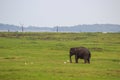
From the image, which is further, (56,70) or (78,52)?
(78,52)

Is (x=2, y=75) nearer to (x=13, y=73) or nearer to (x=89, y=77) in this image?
(x=13, y=73)

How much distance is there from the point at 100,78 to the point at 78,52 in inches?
652

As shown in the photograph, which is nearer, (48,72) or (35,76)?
(35,76)

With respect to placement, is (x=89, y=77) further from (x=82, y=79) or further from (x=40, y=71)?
(x=40, y=71)

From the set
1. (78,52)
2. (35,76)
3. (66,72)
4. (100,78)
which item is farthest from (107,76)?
(78,52)

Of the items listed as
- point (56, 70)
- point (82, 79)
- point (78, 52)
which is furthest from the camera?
point (78, 52)

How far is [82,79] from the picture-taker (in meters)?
31.2

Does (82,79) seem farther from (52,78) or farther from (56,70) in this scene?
(56,70)

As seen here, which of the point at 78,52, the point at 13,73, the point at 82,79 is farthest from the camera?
the point at 78,52

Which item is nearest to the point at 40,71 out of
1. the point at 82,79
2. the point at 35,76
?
the point at 35,76

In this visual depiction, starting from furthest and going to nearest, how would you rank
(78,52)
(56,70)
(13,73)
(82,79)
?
(78,52)
(56,70)
(13,73)
(82,79)

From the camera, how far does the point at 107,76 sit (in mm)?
33062

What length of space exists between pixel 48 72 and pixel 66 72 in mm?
1679

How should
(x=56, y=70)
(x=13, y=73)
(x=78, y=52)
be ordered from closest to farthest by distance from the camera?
(x=13, y=73) < (x=56, y=70) < (x=78, y=52)
